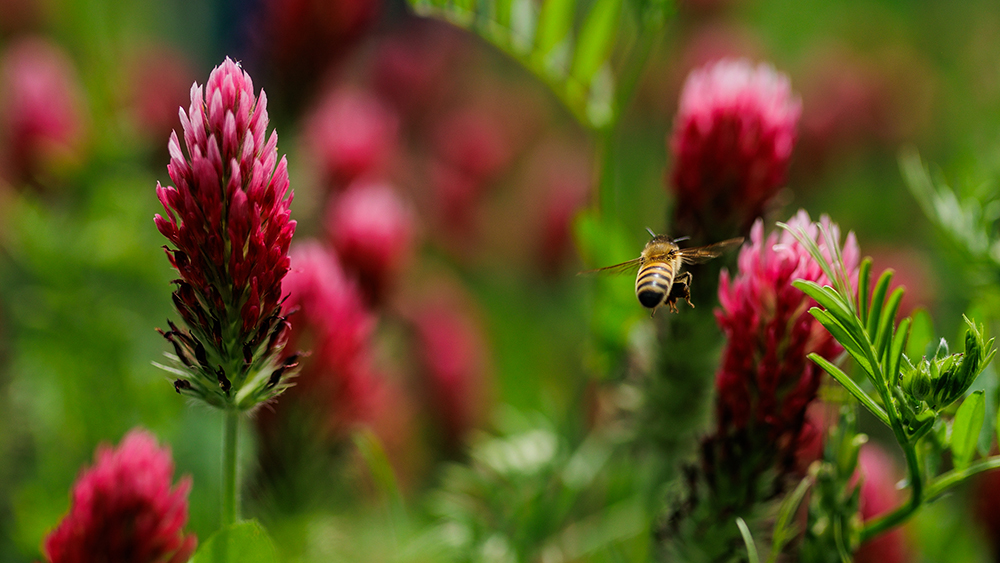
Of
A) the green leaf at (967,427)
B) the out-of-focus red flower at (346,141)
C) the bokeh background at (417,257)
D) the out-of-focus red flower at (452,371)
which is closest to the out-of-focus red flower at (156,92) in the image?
the bokeh background at (417,257)

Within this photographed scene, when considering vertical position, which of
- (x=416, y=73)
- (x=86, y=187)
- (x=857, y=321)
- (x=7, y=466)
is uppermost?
(x=416, y=73)

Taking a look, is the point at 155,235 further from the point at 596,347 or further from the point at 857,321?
the point at 857,321

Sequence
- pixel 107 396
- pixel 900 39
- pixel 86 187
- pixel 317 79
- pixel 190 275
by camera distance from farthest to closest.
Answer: pixel 900 39, pixel 86 187, pixel 317 79, pixel 107 396, pixel 190 275

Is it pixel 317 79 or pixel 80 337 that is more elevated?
pixel 317 79

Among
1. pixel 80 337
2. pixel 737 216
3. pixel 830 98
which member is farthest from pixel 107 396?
pixel 830 98

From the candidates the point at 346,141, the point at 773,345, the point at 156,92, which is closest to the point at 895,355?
the point at 773,345

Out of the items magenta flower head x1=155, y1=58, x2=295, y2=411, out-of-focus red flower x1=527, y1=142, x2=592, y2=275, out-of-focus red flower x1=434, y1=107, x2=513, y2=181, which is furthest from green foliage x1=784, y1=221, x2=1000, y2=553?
A: out-of-focus red flower x1=434, y1=107, x2=513, y2=181
